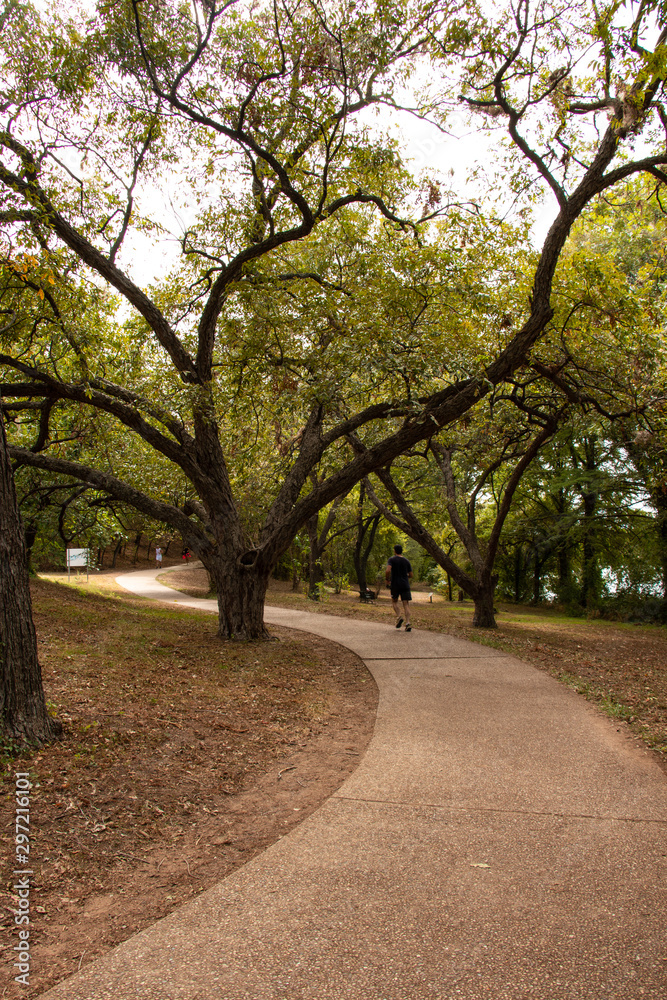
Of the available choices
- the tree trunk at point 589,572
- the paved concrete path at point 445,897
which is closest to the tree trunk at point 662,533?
the tree trunk at point 589,572

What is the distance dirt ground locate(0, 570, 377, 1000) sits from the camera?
2920 mm

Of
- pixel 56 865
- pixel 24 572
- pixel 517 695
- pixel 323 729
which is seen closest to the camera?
pixel 56 865

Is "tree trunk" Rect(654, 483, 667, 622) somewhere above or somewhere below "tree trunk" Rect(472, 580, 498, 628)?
above

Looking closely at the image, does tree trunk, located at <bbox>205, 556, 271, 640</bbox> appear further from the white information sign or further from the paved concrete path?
the white information sign

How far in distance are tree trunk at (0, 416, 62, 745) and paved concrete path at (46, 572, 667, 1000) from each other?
218cm

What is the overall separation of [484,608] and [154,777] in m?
11.6

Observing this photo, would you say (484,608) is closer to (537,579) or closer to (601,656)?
(601,656)

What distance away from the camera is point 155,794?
13.5ft

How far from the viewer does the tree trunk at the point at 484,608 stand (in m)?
14.7

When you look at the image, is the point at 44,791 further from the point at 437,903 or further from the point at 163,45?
the point at 163,45

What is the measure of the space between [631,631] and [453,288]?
35.6 ft

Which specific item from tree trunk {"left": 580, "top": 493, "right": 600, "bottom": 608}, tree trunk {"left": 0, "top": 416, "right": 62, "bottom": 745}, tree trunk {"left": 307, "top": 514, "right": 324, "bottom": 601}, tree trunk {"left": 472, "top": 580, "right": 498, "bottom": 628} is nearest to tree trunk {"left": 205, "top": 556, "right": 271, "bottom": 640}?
tree trunk {"left": 0, "top": 416, "right": 62, "bottom": 745}

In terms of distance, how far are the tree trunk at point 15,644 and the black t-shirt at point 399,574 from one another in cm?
884

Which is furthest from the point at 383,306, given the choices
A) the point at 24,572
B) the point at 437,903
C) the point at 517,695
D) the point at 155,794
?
the point at 437,903
